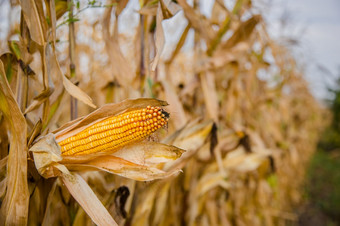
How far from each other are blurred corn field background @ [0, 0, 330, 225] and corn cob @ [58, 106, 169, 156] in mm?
115

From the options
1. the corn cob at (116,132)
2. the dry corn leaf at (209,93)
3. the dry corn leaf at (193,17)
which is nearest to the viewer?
the corn cob at (116,132)

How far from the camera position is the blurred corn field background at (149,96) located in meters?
1.17

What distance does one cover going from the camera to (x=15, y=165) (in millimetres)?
1057

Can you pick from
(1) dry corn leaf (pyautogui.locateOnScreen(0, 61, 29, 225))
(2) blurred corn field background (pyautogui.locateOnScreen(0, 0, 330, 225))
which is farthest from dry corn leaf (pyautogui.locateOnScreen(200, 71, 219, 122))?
(1) dry corn leaf (pyautogui.locateOnScreen(0, 61, 29, 225))

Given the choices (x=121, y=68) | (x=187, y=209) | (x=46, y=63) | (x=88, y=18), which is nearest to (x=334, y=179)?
(x=187, y=209)

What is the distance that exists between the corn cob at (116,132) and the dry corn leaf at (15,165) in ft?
0.46

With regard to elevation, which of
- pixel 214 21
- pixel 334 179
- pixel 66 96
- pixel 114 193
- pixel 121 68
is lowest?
pixel 334 179

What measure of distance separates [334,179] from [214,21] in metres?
5.57

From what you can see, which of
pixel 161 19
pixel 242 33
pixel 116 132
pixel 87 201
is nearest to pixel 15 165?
pixel 87 201

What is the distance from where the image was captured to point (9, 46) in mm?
1251

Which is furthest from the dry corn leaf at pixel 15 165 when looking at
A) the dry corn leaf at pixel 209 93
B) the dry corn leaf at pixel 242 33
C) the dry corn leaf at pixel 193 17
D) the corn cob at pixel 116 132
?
the dry corn leaf at pixel 242 33

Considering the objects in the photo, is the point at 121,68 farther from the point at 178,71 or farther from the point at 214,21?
the point at 178,71

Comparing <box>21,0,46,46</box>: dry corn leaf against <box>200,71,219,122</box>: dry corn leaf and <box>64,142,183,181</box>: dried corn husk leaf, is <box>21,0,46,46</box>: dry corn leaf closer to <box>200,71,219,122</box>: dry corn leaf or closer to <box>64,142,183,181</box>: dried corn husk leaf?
<box>64,142,183,181</box>: dried corn husk leaf

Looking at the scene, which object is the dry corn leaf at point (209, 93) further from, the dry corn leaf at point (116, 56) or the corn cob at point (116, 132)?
the corn cob at point (116, 132)
